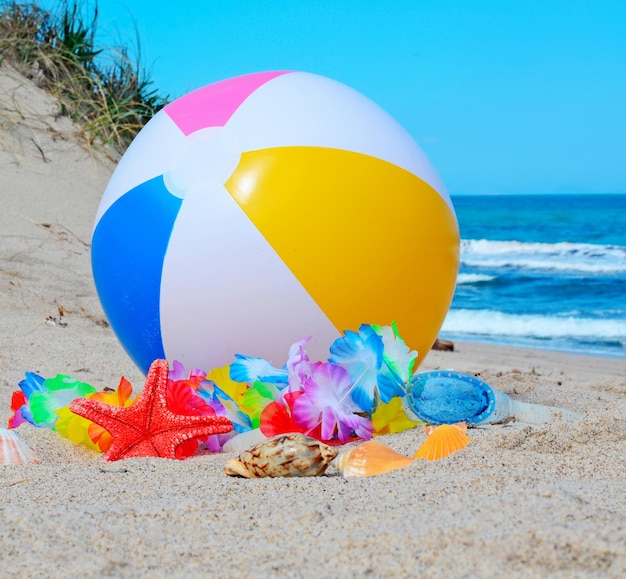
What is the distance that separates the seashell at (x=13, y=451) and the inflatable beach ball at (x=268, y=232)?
74 centimetres

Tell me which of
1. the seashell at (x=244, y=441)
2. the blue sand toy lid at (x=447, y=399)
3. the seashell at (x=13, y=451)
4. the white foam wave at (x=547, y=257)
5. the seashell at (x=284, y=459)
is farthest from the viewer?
the white foam wave at (x=547, y=257)

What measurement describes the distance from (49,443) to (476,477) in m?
1.66

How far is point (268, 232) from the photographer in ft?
9.77

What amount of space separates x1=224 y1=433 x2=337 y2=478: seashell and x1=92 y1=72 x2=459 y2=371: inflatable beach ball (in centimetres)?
79

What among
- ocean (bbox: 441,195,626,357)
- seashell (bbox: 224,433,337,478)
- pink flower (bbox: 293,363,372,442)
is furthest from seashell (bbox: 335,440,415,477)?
ocean (bbox: 441,195,626,357)

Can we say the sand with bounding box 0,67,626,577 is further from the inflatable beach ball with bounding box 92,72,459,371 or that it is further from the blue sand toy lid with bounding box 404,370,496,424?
the inflatable beach ball with bounding box 92,72,459,371

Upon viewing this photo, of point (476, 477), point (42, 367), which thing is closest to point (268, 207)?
point (476, 477)

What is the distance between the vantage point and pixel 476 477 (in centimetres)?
198

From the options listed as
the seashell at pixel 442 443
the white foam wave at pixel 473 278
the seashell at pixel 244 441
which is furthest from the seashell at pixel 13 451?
the white foam wave at pixel 473 278

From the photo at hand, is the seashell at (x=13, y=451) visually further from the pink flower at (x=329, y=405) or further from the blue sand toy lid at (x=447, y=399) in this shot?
the blue sand toy lid at (x=447, y=399)

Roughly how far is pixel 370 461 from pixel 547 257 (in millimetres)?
18504

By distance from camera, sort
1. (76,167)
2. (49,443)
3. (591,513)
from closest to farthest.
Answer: (591,513) < (49,443) < (76,167)

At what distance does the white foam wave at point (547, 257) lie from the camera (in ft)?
57.6

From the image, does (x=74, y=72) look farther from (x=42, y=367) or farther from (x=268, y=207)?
(x=268, y=207)
